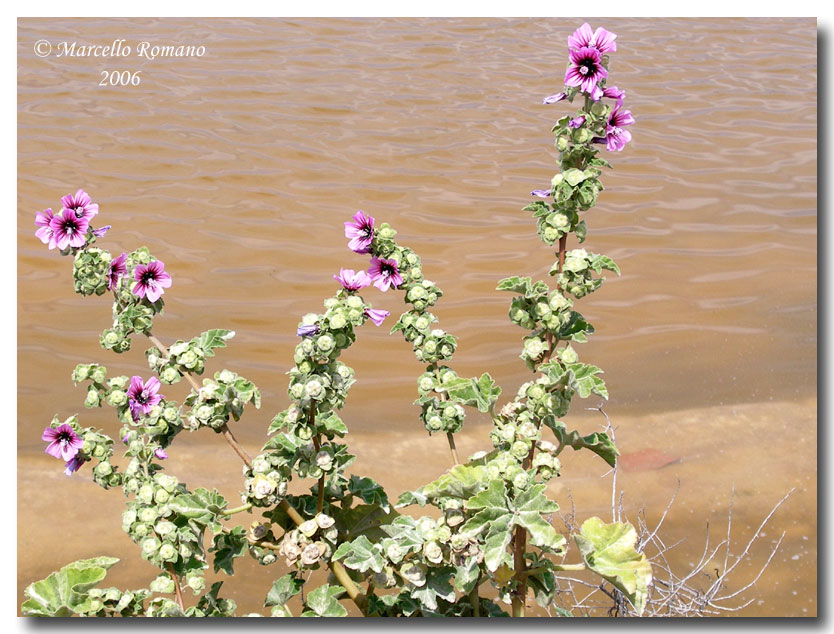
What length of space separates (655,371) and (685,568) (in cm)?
105

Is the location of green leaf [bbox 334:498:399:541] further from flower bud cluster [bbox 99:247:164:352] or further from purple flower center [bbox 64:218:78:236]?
purple flower center [bbox 64:218:78:236]

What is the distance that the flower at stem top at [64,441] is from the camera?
1.24 m

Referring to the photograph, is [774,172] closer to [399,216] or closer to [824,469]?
[399,216]

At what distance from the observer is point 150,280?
4.07 ft

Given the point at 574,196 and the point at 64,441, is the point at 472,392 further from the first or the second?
the point at 64,441

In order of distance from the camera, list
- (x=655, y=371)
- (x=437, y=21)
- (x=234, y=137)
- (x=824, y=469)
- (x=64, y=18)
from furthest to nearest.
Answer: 1. (x=234, y=137)
2. (x=655, y=371)
3. (x=437, y=21)
4. (x=64, y=18)
5. (x=824, y=469)

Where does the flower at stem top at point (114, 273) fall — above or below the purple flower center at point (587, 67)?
below

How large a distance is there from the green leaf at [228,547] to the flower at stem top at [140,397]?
0.66ft

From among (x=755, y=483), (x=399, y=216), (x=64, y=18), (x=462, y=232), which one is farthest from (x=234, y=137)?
(x=755, y=483)

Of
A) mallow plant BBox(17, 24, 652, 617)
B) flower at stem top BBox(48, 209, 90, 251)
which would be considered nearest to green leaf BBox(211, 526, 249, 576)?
mallow plant BBox(17, 24, 652, 617)

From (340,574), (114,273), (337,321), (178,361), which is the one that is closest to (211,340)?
(178,361)

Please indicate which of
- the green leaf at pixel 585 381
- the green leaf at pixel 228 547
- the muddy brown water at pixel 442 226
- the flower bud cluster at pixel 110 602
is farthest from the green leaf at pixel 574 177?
the muddy brown water at pixel 442 226

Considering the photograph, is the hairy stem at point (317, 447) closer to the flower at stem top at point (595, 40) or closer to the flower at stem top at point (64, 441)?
the flower at stem top at point (64, 441)

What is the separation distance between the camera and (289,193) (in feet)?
11.9
